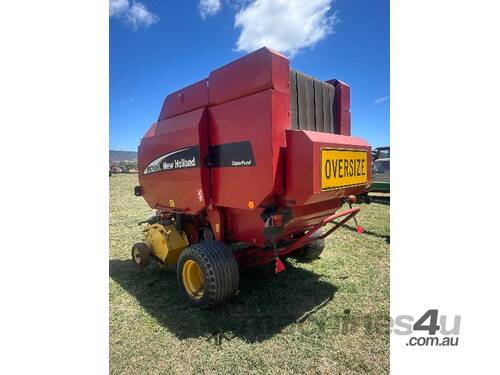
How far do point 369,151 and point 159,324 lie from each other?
3268 millimetres

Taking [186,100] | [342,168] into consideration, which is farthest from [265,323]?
[186,100]

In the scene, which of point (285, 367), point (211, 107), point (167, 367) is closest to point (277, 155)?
point (211, 107)

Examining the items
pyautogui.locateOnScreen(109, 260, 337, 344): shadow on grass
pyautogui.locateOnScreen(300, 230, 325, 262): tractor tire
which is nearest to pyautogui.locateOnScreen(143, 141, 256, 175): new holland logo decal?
pyautogui.locateOnScreen(109, 260, 337, 344): shadow on grass

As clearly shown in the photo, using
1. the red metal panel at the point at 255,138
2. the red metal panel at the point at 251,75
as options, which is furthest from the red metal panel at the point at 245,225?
the red metal panel at the point at 251,75

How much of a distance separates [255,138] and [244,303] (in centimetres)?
209

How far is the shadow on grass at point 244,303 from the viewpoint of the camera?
3.29 m

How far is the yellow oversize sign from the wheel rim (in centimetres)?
200

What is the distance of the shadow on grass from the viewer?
3.29 m

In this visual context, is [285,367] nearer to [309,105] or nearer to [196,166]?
[196,166]

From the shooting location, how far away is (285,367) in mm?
2688

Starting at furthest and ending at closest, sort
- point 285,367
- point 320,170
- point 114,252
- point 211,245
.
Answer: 1. point 114,252
2. point 211,245
3. point 320,170
4. point 285,367

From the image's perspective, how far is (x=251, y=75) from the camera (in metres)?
3.18

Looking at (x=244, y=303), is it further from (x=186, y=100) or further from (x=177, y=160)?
(x=186, y=100)

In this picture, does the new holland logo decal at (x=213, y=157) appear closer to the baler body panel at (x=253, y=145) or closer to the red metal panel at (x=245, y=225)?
the baler body panel at (x=253, y=145)
